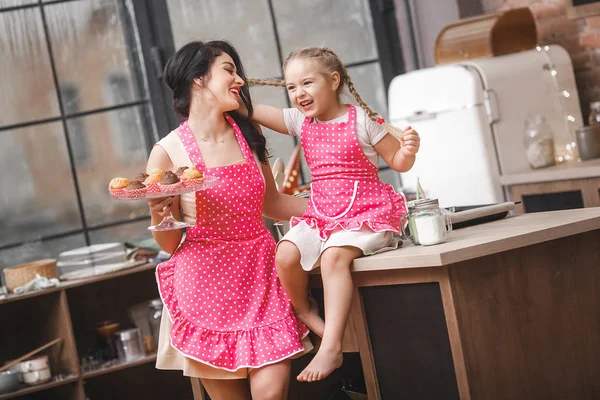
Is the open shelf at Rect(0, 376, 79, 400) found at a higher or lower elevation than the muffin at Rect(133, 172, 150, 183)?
lower

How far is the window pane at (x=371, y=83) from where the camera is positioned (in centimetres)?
486

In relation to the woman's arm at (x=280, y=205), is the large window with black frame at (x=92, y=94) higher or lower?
higher

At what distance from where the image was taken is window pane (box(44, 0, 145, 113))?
14.7 ft

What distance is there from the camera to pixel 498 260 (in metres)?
2.29

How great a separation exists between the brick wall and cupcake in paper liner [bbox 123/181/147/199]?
2441 millimetres

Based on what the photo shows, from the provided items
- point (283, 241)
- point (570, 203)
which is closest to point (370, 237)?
point (283, 241)

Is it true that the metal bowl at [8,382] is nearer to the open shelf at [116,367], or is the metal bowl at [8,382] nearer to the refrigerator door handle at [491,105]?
the open shelf at [116,367]

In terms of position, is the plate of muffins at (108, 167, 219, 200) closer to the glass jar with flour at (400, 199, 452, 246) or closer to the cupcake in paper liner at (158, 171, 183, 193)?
the cupcake in paper liner at (158, 171, 183, 193)

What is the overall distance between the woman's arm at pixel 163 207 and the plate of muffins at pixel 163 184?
0.08 meters

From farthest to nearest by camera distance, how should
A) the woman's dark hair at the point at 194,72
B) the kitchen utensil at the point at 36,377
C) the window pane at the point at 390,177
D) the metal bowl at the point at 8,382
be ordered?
the window pane at the point at 390,177 → the kitchen utensil at the point at 36,377 → the metal bowl at the point at 8,382 → the woman's dark hair at the point at 194,72

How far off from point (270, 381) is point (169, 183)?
1.99ft

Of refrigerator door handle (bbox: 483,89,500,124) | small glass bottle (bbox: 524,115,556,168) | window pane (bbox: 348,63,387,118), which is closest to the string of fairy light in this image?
small glass bottle (bbox: 524,115,556,168)

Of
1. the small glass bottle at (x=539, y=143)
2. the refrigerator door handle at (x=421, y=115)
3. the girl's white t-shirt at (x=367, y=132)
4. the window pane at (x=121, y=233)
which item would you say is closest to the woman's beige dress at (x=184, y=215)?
the girl's white t-shirt at (x=367, y=132)

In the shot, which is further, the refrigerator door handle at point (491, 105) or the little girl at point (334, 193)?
the refrigerator door handle at point (491, 105)
